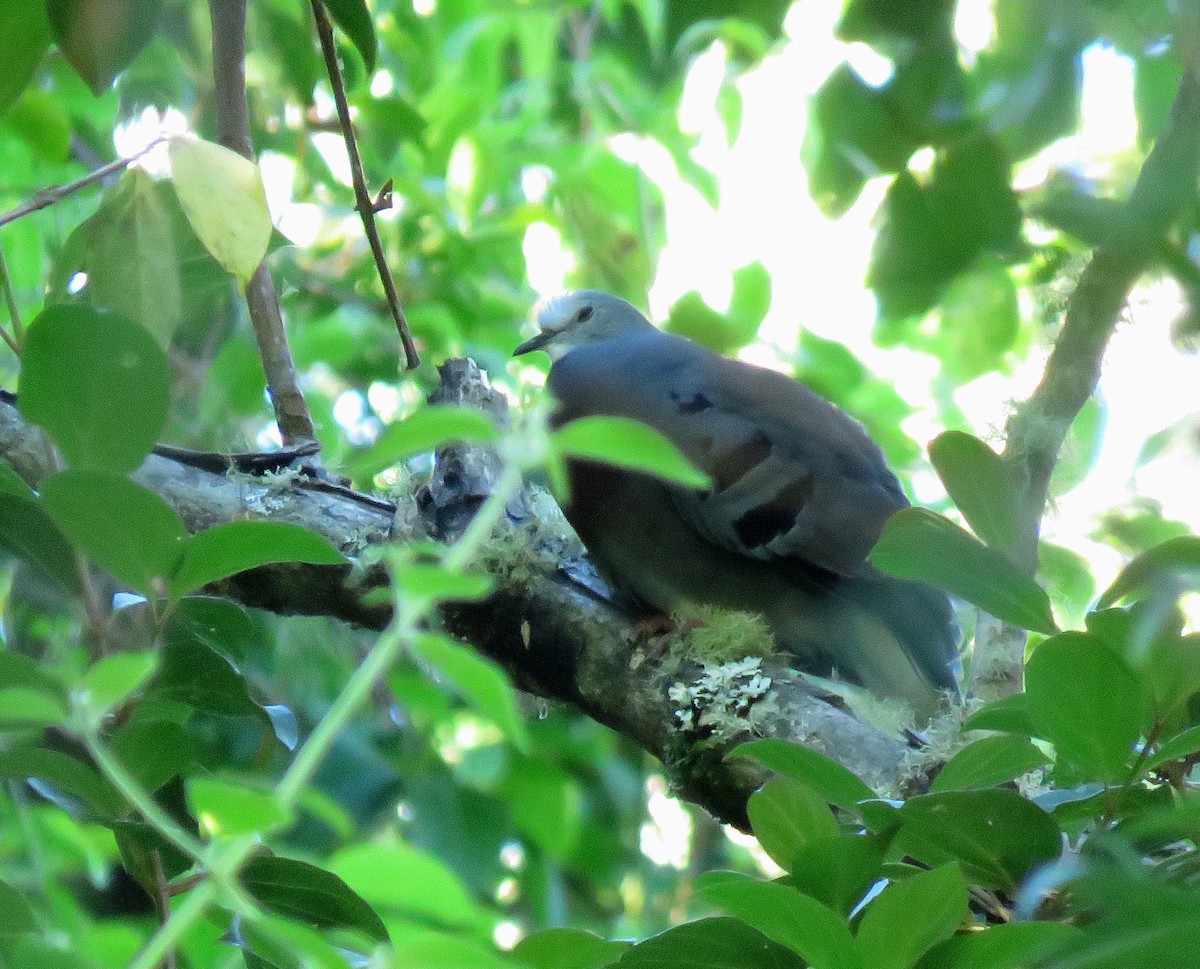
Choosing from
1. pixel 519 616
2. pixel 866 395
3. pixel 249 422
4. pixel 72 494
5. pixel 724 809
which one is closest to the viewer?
pixel 72 494

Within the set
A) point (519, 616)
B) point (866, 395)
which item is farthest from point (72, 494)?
point (866, 395)

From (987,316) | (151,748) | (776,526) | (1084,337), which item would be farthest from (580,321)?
(151,748)

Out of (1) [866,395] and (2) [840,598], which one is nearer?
(2) [840,598]

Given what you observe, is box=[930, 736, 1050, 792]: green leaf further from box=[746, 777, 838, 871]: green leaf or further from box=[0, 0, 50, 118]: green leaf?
box=[0, 0, 50, 118]: green leaf

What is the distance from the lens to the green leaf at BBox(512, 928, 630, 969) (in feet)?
2.65

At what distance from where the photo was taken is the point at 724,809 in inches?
52.6

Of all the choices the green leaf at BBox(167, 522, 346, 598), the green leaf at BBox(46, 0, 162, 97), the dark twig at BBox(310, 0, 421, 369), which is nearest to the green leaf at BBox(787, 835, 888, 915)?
the green leaf at BBox(167, 522, 346, 598)

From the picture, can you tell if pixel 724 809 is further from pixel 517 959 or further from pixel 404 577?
pixel 404 577

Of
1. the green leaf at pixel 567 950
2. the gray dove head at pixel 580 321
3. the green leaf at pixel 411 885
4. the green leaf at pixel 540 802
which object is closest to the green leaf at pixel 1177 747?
the green leaf at pixel 567 950

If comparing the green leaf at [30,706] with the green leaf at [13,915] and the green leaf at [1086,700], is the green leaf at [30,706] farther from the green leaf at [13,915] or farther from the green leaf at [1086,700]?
the green leaf at [1086,700]

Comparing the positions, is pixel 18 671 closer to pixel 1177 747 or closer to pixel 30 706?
pixel 30 706

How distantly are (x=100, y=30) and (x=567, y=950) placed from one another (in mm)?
650

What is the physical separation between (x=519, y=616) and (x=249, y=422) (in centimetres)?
139

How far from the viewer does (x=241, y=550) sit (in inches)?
30.0
